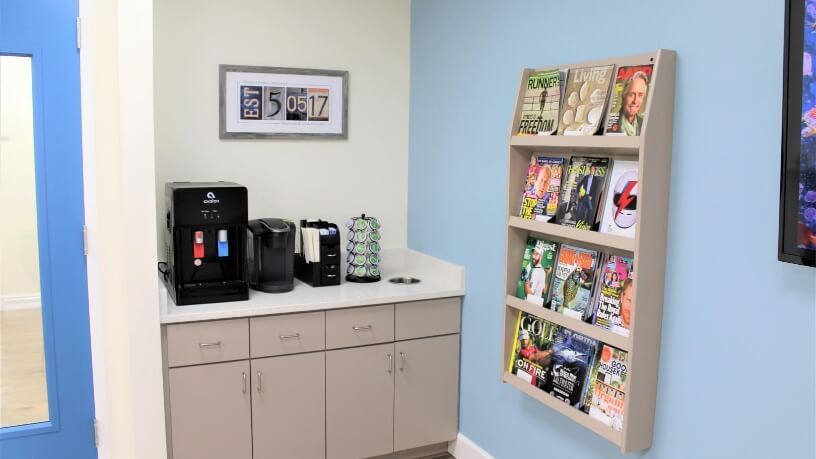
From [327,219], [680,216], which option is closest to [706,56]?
[680,216]

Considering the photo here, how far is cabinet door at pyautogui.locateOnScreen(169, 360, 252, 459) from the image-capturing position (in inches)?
110

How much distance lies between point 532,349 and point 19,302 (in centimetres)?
210

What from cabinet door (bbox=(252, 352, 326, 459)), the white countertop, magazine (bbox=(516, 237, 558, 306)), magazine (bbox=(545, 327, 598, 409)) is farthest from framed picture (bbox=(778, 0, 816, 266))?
cabinet door (bbox=(252, 352, 326, 459))

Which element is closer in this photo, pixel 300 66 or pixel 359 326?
pixel 359 326

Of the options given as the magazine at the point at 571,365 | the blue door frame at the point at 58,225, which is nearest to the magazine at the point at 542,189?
the magazine at the point at 571,365

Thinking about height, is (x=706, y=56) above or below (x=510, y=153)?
above

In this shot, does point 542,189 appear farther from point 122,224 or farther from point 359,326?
point 122,224

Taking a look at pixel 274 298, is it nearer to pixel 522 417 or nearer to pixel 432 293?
pixel 432 293

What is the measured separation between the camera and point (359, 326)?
3.10 meters

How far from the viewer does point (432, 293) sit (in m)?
3.22

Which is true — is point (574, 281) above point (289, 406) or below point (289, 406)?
above

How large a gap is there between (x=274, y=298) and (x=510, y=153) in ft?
3.95

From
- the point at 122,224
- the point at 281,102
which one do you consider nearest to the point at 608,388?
the point at 122,224

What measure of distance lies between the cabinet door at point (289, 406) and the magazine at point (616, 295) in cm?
128
